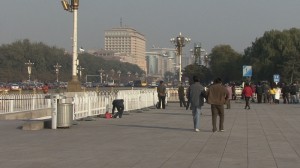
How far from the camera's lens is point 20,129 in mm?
16750

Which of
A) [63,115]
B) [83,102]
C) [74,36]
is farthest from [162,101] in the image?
[63,115]

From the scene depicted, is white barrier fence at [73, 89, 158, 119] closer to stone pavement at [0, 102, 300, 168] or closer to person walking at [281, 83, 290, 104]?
stone pavement at [0, 102, 300, 168]

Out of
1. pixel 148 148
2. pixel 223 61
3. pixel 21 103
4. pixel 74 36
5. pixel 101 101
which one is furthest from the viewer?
pixel 223 61

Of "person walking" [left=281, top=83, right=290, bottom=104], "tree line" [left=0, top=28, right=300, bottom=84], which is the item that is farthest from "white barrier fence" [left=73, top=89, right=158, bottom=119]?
"tree line" [left=0, top=28, right=300, bottom=84]

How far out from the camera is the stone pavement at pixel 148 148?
32.2 ft

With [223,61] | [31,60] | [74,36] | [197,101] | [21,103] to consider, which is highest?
[31,60]

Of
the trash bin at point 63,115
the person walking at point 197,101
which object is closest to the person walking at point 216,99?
the person walking at point 197,101

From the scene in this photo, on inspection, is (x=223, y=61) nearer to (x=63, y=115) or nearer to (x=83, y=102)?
(x=83, y=102)

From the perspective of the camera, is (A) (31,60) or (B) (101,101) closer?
(B) (101,101)

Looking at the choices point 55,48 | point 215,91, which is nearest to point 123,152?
point 215,91

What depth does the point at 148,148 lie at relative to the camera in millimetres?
12055

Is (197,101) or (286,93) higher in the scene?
(286,93)

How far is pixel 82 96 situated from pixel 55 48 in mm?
106057

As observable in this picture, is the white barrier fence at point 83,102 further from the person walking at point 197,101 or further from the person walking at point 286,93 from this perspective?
the person walking at point 286,93
